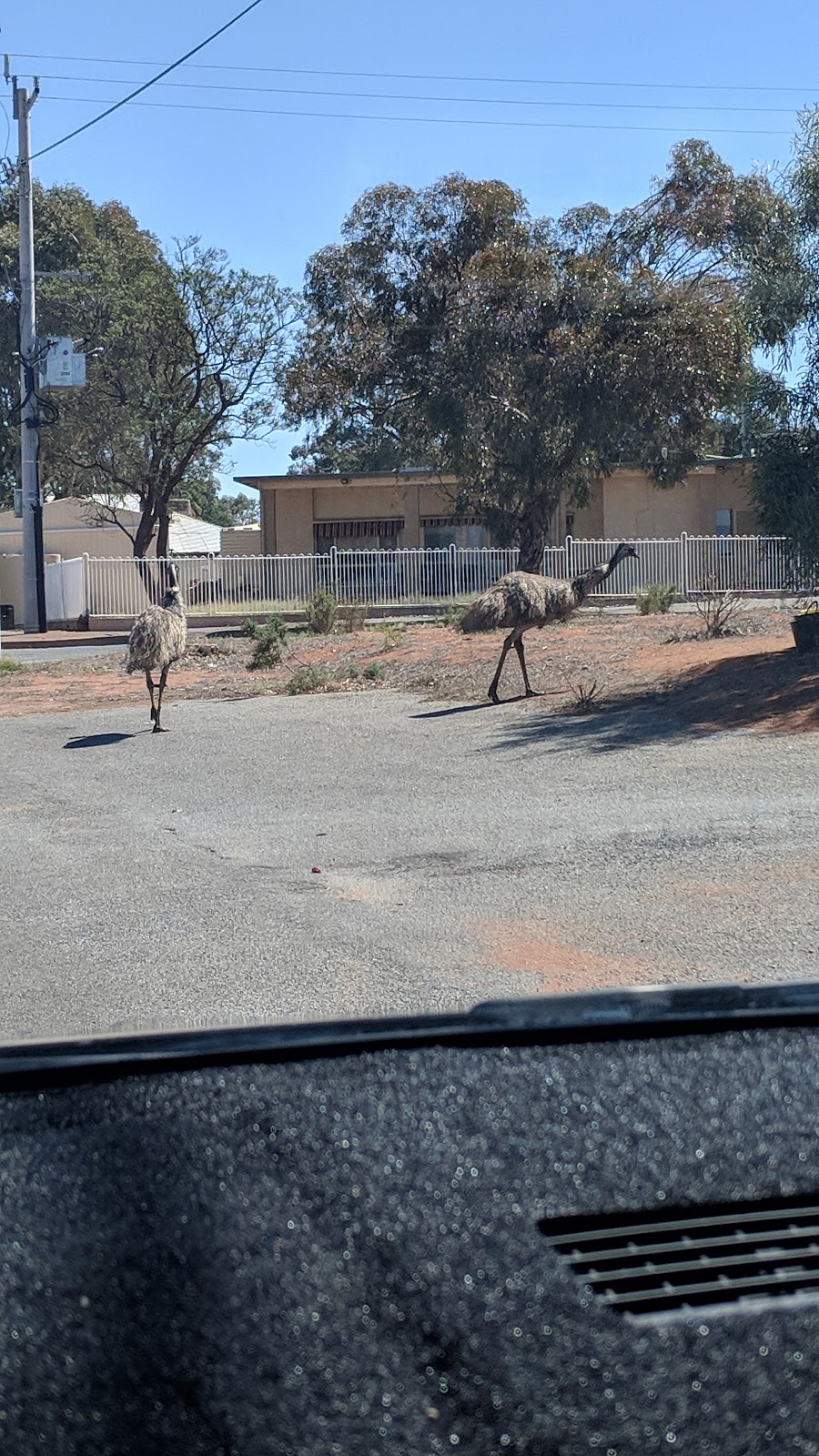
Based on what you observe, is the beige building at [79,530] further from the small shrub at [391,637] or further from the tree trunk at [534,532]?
the small shrub at [391,637]

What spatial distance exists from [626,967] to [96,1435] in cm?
534

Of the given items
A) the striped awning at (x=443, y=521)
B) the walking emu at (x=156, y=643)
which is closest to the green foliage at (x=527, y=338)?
the striped awning at (x=443, y=521)

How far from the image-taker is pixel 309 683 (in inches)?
810

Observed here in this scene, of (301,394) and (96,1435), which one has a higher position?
(301,394)

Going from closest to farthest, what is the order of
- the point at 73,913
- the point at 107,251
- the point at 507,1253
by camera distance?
the point at 507,1253, the point at 73,913, the point at 107,251

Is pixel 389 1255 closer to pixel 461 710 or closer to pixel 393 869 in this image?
pixel 393 869

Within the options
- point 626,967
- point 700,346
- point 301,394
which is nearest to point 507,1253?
point 626,967

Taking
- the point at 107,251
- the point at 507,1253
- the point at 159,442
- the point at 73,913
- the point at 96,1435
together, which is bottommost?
the point at 73,913

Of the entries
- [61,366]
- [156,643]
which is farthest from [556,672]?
[61,366]

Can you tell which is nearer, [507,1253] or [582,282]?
[507,1253]

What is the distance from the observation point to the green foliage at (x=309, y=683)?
2045cm

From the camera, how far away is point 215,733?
16391 mm

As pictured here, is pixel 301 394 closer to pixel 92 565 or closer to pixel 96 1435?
pixel 92 565

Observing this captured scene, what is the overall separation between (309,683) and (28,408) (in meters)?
18.6
